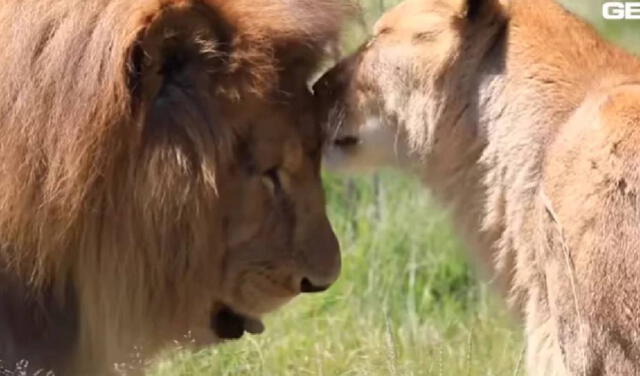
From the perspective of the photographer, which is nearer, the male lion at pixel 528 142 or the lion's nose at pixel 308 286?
the male lion at pixel 528 142

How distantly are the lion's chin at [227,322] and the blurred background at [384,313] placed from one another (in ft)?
0.40

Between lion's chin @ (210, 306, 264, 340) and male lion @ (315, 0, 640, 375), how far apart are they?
0.44 meters

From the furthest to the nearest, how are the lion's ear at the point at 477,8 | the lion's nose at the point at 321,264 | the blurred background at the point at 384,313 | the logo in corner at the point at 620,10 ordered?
the logo in corner at the point at 620,10 < the blurred background at the point at 384,313 < the lion's ear at the point at 477,8 < the lion's nose at the point at 321,264

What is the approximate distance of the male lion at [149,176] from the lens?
130 inches

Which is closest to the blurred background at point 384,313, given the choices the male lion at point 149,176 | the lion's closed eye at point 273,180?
the male lion at point 149,176

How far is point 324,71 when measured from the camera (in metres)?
3.76

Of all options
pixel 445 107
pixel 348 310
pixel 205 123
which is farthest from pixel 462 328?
pixel 205 123

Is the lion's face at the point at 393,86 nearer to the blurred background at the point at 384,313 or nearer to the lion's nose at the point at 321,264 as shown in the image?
the blurred background at the point at 384,313

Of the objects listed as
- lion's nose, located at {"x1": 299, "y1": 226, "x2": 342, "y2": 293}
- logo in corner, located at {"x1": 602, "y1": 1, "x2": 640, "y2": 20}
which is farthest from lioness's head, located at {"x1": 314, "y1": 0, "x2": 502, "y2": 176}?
logo in corner, located at {"x1": 602, "y1": 1, "x2": 640, "y2": 20}

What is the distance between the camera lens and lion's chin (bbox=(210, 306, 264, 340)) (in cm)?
357

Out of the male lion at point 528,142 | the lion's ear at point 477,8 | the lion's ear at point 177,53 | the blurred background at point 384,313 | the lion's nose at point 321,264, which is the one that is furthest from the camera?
the blurred background at point 384,313

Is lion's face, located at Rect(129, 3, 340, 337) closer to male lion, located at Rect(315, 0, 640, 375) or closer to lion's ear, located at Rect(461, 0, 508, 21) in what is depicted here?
male lion, located at Rect(315, 0, 640, 375)

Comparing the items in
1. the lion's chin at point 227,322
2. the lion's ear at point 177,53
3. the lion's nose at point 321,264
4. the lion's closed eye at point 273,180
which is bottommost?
the lion's chin at point 227,322

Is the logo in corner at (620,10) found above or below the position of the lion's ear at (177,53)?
below
